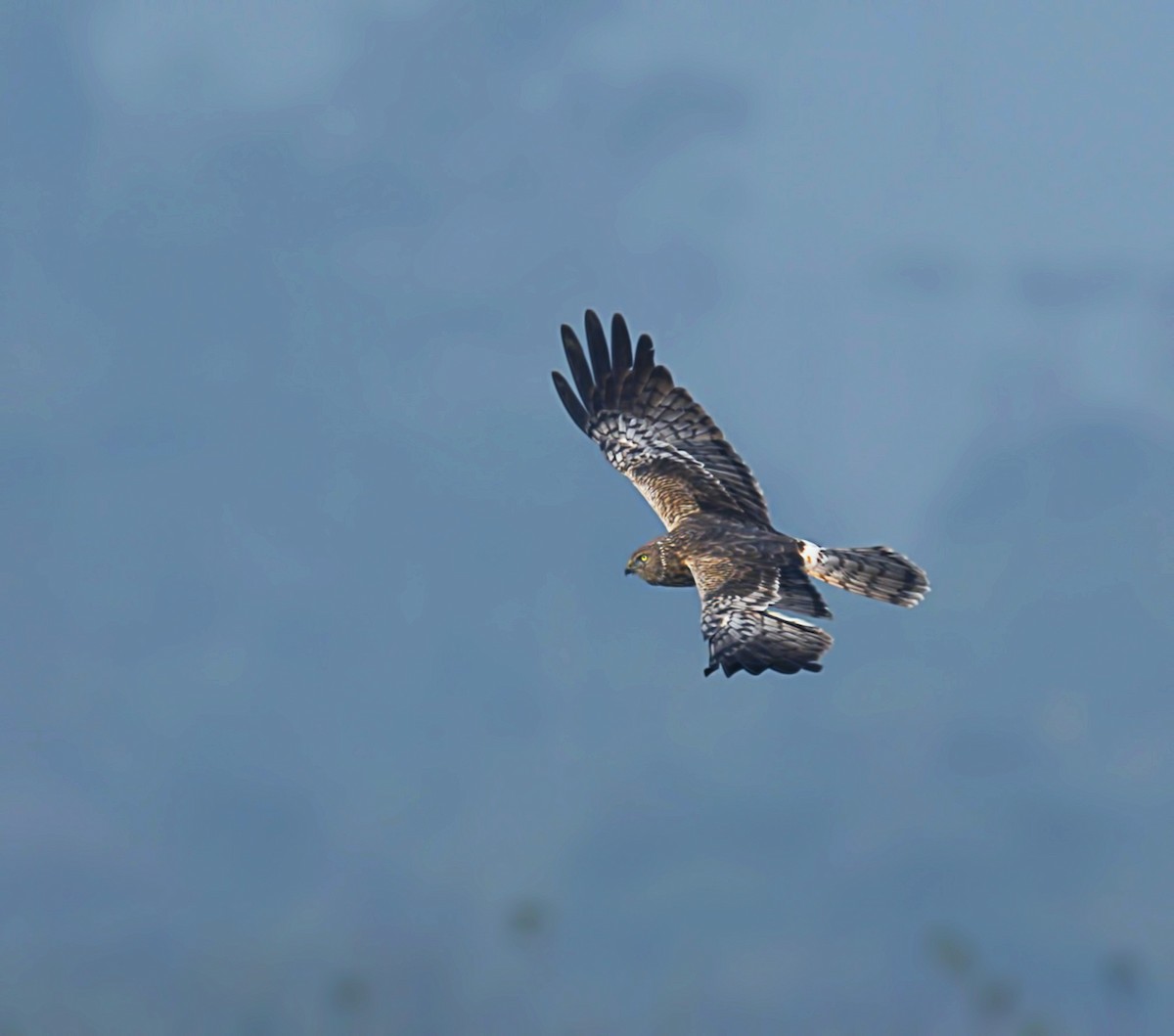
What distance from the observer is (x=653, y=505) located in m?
26.2

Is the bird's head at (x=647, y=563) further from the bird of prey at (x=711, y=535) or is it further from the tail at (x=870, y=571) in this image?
the tail at (x=870, y=571)

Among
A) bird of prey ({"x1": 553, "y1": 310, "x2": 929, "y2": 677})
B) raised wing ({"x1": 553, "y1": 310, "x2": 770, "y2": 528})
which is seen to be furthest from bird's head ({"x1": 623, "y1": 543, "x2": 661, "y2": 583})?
raised wing ({"x1": 553, "y1": 310, "x2": 770, "y2": 528})

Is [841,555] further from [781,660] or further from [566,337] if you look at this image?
[566,337]

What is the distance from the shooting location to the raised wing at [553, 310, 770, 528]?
25.8 metres

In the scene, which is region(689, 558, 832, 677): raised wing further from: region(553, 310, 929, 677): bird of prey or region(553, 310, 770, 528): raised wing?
region(553, 310, 770, 528): raised wing

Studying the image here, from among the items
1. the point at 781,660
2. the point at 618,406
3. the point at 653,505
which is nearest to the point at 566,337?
the point at 618,406

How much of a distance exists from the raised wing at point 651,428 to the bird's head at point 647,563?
127cm

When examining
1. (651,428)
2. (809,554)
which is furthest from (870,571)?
(651,428)

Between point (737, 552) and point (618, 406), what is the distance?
15.4 feet

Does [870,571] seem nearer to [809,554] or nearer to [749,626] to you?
[809,554]

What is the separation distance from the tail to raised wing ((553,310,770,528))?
6.55 ft

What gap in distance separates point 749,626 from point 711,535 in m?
3.05

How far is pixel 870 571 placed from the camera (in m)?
23.8

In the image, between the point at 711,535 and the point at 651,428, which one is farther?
the point at 651,428
